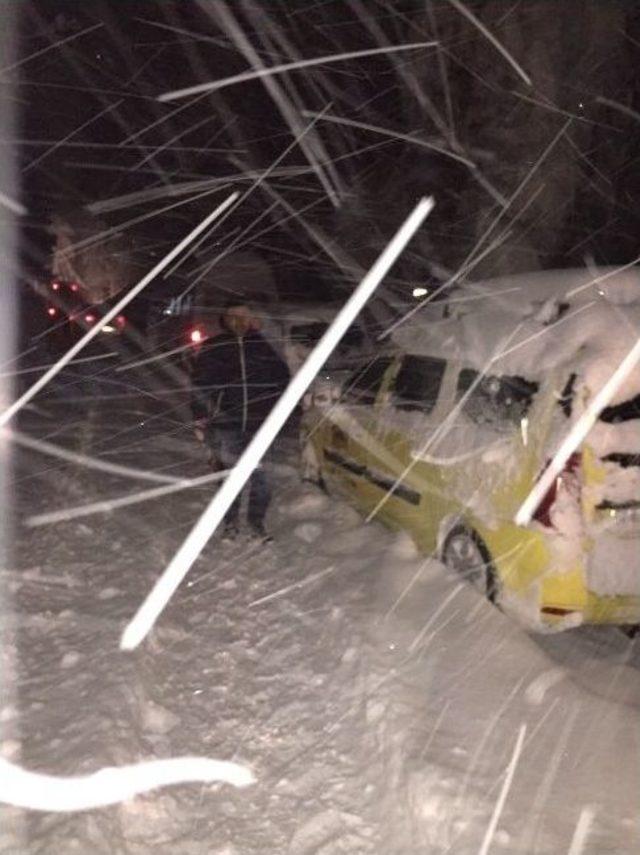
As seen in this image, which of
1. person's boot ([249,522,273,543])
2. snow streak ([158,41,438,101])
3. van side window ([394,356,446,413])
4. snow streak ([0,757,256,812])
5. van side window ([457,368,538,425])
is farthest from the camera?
snow streak ([158,41,438,101])

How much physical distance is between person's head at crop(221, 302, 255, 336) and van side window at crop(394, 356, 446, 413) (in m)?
1.29

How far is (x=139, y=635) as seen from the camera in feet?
16.2

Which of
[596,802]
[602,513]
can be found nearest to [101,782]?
[596,802]

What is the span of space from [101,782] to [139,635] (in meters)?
1.54

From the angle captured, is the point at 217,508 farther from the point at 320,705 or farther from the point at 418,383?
the point at 320,705

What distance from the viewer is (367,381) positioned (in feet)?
23.6

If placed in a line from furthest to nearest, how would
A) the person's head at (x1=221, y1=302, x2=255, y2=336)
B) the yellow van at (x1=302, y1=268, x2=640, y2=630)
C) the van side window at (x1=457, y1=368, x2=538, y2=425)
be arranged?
the person's head at (x1=221, y1=302, x2=255, y2=336), the van side window at (x1=457, y1=368, x2=538, y2=425), the yellow van at (x1=302, y1=268, x2=640, y2=630)

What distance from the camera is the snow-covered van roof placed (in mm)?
4672

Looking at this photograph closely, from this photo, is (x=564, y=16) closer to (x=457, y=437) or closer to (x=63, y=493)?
(x=457, y=437)

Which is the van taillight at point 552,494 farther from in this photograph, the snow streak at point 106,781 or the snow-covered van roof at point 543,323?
the snow streak at point 106,781

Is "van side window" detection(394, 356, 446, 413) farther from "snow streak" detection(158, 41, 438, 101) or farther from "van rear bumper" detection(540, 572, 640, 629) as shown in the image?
"snow streak" detection(158, 41, 438, 101)

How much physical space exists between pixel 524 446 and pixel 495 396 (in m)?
0.49

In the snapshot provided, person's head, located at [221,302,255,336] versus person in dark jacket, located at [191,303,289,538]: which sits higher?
person's head, located at [221,302,255,336]

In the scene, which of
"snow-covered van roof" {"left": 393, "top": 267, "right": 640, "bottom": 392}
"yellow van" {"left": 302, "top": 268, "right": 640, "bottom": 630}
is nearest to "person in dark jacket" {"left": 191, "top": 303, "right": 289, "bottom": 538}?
"yellow van" {"left": 302, "top": 268, "right": 640, "bottom": 630}
